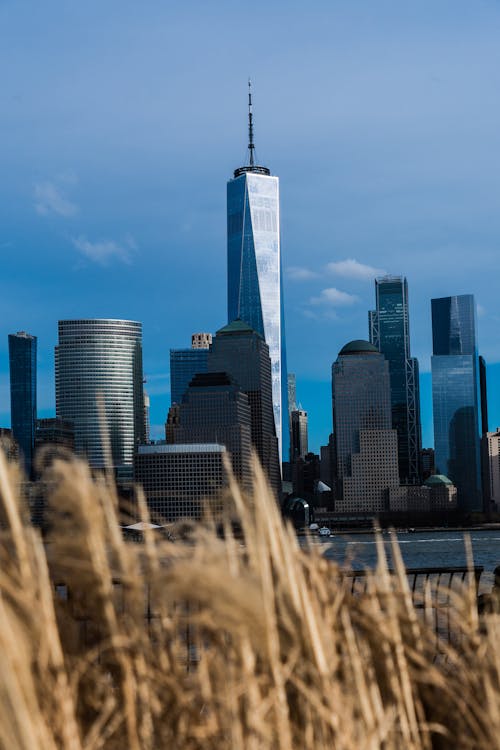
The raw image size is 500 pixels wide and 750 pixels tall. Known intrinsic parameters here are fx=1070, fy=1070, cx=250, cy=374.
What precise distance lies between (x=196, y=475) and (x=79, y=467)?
171 m

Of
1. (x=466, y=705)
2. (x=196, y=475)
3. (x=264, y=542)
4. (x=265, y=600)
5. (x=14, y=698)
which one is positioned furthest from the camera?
(x=196, y=475)

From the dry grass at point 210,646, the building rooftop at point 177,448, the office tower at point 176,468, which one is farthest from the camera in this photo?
the building rooftop at point 177,448

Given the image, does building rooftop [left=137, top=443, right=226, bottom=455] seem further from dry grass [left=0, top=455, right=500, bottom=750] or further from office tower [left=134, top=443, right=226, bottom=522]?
dry grass [left=0, top=455, right=500, bottom=750]

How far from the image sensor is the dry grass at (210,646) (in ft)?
9.45

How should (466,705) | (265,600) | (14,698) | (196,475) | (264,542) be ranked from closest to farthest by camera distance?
(14,698)
(265,600)
(264,542)
(466,705)
(196,475)

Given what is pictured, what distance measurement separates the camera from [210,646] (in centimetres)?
349

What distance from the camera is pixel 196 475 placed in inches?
6811

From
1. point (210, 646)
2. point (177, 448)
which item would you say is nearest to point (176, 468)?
point (177, 448)

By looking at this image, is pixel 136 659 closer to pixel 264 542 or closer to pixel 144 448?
pixel 264 542

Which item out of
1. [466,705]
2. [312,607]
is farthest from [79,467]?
[466,705]

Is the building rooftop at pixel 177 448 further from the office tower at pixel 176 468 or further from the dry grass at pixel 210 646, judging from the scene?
the dry grass at pixel 210 646

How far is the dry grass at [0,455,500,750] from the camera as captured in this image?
2879mm

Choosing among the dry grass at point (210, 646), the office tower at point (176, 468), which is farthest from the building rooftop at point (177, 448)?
the dry grass at point (210, 646)

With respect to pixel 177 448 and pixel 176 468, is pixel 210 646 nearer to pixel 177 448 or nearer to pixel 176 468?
pixel 176 468
